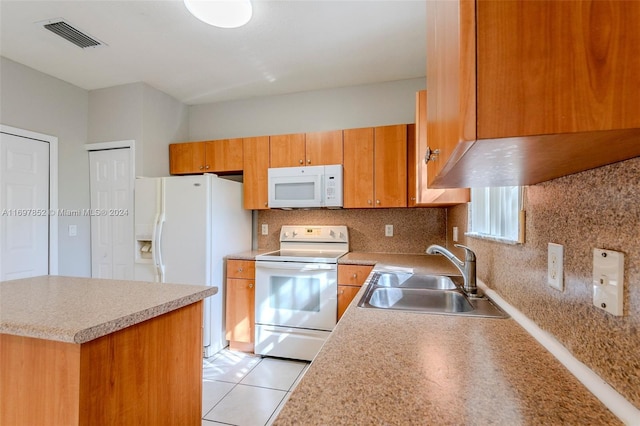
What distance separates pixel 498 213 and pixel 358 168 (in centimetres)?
149

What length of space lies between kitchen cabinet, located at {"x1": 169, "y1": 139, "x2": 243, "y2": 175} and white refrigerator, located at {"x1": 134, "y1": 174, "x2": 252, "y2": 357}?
31cm

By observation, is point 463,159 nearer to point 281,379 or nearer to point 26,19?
point 281,379

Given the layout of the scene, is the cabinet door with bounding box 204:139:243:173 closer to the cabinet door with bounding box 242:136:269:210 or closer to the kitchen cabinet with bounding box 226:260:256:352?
the cabinet door with bounding box 242:136:269:210

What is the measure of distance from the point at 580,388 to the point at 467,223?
1383mm

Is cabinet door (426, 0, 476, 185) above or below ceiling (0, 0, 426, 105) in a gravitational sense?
below

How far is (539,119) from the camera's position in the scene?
367 mm

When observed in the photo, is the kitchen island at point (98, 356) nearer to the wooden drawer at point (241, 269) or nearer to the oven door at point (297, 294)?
the oven door at point (297, 294)

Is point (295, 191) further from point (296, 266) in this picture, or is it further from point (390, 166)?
point (390, 166)

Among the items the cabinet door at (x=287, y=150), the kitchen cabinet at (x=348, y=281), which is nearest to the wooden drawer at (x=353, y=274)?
the kitchen cabinet at (x=348, y=281)

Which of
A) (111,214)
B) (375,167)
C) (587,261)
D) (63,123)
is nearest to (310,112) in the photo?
(375,167)

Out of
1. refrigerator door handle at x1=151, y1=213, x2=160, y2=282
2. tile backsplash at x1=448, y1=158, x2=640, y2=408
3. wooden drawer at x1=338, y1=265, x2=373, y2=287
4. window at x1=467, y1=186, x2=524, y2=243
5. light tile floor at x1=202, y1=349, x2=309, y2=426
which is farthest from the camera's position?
refrigerator door handle at x1=151, y1=213, x2=160, y2=282

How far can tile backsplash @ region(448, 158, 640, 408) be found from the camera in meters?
0.50

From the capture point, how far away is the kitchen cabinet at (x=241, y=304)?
2643 millimetres

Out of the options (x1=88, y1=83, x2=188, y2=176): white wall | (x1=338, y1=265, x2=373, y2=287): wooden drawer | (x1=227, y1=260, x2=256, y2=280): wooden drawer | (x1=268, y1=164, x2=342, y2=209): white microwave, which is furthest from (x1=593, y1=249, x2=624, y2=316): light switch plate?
(x1=88, y1=83, x2=188, y2=176): white wall
